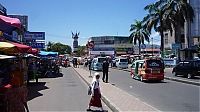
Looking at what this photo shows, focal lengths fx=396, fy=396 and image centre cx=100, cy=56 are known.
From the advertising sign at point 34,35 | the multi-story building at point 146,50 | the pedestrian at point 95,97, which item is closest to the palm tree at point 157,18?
the advertising sign at point 34,35

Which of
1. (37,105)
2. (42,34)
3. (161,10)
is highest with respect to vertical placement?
(161,10)

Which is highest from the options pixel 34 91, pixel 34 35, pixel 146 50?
pixel 146 50

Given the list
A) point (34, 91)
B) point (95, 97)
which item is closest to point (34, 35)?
point (34, 91)

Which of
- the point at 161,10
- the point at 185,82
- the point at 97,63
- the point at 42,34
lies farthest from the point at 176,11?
the point at 185,82

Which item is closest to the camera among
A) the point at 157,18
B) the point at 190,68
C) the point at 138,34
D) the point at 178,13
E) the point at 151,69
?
the point at 151,69

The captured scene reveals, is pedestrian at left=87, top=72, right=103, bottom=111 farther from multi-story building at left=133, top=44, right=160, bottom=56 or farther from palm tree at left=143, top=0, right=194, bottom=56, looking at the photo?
multi-story building at left=133, top=44, right=160, bottom=56

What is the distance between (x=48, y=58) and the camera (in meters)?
44.3

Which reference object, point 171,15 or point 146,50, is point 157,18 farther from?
point 146,50

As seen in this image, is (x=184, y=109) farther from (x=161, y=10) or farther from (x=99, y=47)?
(x=99, y=47)

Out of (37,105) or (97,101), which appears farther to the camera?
(37,105)

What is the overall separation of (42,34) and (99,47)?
79.6 m

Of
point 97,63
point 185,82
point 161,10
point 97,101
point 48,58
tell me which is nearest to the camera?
point 97,101

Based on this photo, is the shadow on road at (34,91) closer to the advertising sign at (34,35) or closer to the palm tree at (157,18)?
the advertising sign at (34,35)

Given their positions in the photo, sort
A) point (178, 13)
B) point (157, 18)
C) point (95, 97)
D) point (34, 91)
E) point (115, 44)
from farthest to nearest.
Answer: point (115, 44), point (157, 18), point (178, 13), point (34, 91), point (95, 97)
